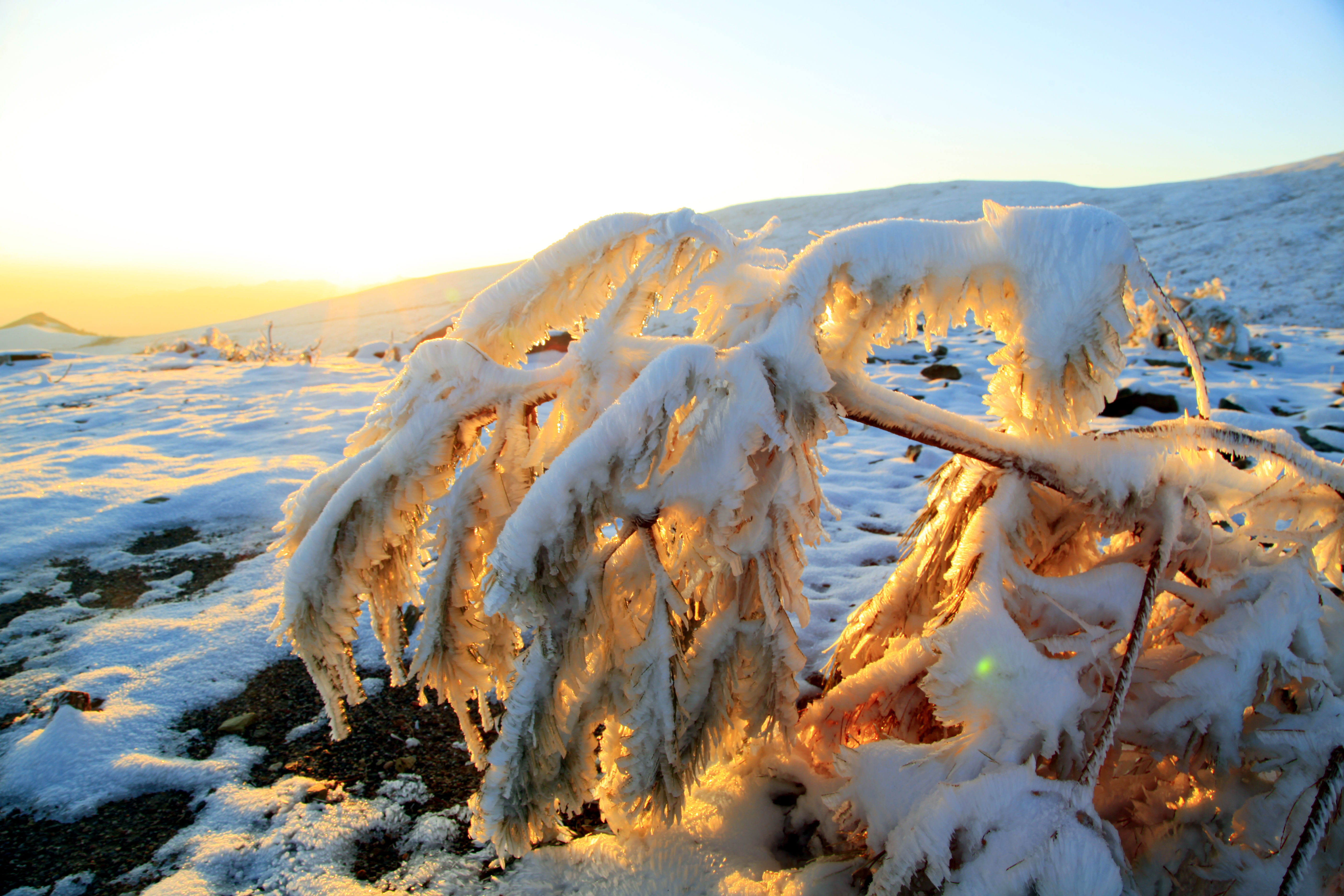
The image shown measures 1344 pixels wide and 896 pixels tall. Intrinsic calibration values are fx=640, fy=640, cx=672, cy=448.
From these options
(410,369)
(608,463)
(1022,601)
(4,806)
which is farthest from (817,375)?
(4,806)

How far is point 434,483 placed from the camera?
1.40m

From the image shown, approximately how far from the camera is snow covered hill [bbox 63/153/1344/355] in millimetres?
16625

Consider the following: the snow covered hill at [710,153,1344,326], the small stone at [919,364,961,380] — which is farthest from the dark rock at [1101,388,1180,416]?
the snow covered hill at [710,153,1344,326]

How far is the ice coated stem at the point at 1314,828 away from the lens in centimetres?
117

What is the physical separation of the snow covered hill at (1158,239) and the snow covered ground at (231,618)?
634cm

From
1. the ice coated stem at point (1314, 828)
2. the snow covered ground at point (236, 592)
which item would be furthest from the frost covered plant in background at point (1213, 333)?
the ice coated stem at point (1314, 828)

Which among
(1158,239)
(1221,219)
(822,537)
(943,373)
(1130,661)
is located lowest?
(943,373)

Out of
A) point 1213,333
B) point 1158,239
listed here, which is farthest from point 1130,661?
point 1158,239

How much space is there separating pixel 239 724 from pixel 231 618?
0.76m

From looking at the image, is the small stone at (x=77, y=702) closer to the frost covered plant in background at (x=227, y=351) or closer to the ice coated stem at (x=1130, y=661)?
the ice coated stem at (x=1130, y=661)

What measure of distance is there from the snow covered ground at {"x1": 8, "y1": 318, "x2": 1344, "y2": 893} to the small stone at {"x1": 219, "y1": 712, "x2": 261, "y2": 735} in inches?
1.5

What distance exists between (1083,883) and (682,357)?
1173mm

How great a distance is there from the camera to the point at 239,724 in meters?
2.12

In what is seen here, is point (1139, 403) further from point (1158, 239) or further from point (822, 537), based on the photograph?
point (1158, 239)
